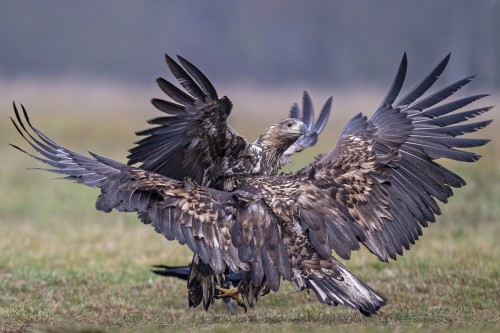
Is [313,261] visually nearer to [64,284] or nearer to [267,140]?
[267,140]

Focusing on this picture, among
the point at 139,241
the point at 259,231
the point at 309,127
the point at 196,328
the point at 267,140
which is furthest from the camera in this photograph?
the point at 139,241

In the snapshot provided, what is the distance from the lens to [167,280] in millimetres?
9328

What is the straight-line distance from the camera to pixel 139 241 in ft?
37.8

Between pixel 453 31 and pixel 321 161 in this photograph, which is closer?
pixel 321 161

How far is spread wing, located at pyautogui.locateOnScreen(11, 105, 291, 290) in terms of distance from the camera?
6914mm

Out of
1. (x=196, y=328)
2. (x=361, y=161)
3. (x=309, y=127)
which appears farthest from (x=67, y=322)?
(x=309, y=127)

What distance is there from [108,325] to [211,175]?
173 cm

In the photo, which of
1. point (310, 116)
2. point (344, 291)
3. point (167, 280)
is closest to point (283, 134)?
point (310, 116)

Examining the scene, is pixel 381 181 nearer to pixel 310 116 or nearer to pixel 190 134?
pixel 190 134

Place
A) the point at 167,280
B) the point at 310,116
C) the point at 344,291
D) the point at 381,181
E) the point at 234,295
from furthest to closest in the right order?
1. the point at 310,116
2. the point at 167,280
3. the point at 381,181
4. the point at 234,295
5. the point at 344,291

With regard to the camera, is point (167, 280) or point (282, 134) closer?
point (282, 134)

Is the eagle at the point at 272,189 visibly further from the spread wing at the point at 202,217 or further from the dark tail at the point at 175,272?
the dark tail at the point at 175,272

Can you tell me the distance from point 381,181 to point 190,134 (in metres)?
1.55

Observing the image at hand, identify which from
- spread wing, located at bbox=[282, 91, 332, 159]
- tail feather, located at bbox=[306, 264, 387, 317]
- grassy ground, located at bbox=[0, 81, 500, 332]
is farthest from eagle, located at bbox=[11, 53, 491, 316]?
spread wing, located at bbox=[282, 91, 332, 159]
